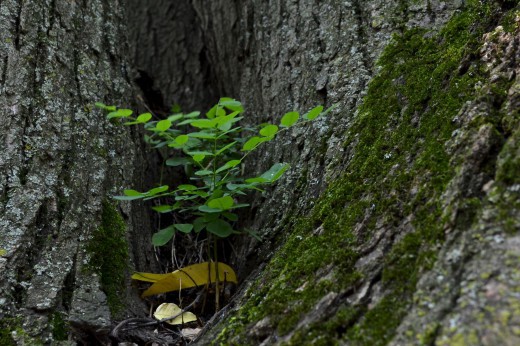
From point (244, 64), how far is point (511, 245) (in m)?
2.07

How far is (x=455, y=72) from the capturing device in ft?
5.34

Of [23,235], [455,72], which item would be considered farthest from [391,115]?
[23,235]

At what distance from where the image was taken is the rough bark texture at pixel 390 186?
3.70ft

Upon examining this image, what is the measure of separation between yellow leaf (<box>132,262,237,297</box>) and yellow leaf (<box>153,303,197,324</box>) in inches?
2.8

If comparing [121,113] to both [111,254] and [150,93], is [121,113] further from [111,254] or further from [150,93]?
[150,93]

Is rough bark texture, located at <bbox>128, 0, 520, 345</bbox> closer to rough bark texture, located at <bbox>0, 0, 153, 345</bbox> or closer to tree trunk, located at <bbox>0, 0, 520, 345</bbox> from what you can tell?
tree trunk, located at <bbox>0, 0, 520, 345</bbox>

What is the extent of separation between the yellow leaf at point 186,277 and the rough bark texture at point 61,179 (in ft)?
0.30

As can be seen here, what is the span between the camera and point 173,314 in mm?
1922

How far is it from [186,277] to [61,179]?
565 mm

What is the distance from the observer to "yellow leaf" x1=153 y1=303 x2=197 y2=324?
190 centimetres

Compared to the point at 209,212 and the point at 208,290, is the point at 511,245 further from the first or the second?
the point at 208,290

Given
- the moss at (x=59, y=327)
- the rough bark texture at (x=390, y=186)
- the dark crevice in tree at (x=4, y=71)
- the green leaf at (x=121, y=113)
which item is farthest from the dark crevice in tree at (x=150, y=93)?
the moss at (x=59, y=327)

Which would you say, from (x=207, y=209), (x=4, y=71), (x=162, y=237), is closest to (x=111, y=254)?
(x=162, y=237)

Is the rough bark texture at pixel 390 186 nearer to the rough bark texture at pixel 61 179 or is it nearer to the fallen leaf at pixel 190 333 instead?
the fallen leaf at pixel 190 333
